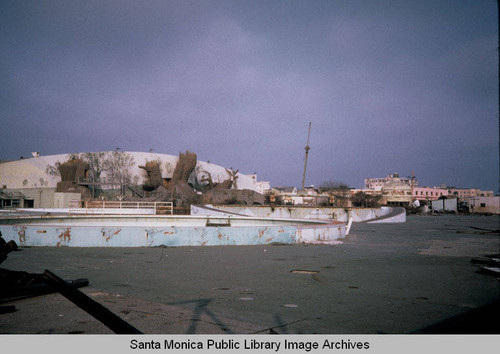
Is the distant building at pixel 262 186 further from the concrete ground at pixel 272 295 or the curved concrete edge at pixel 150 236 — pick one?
the concrete ground at pixel 272 295

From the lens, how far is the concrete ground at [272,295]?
3.39 metres

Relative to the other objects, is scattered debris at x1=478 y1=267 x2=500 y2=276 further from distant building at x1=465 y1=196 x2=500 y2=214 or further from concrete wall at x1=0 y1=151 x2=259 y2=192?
concrete wall at x1=0 y1=151 x2=259 y2=192

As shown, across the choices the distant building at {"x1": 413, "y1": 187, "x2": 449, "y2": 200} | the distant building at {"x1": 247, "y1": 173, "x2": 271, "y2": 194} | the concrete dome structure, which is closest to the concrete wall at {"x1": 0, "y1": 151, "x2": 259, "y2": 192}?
the concrete dome structure

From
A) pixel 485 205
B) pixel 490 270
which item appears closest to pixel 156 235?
pixel 490 270

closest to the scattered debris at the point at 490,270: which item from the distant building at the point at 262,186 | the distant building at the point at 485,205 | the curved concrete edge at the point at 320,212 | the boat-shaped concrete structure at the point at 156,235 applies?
the boat-shaped concrete structure at the point at 156,235

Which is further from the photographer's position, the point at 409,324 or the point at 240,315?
the point at 240,315

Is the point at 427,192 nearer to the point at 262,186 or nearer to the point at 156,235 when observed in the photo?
the point at 262,186

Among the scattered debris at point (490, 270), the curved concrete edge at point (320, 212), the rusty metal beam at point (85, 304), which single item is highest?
the rusty metal beam at point (85, 304)

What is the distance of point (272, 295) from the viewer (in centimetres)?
482

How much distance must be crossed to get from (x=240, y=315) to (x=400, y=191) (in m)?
109

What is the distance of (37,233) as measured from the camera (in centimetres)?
1133
